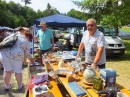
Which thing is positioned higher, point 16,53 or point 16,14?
point 16,14

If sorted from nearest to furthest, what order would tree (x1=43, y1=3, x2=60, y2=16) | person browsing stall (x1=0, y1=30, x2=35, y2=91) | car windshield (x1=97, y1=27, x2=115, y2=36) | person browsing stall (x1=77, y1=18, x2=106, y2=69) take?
person browsing stall (x1=77, y1=18, x2=106, y2=69) → person browsing stall (x1=0, y1=30, x2=35, y2=91) → car windshield (x1=97, y1=27, x2=115, y2=36) → tree (x1=43, y1=3, x2=60, y2=16)

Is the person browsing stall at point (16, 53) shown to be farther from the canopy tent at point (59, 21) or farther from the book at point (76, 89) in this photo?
the canopy tent at point (59, 21)

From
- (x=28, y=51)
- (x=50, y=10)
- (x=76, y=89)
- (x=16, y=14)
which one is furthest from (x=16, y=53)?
(x=50, y=10)

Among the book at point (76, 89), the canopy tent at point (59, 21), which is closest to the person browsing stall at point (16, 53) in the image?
the book at point (76, 89)

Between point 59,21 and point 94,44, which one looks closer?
point 94,44

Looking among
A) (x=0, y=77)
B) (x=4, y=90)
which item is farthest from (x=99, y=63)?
(x=0, y=77)

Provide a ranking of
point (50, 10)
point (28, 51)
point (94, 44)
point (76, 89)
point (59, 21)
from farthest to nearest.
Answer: point (50, 10) → point (59, 21) → point (28, 51) → point (94, 44) → point (76, 89)

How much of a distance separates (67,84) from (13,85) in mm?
3014

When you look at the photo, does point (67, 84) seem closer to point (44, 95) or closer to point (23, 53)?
point (44, 95)

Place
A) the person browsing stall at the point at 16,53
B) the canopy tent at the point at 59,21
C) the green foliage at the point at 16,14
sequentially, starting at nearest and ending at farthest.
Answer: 1. the person browsing stall at the point at 16,53
2. the canopy tent at the point at 59,21
3. the green foliage at the point at 16,14

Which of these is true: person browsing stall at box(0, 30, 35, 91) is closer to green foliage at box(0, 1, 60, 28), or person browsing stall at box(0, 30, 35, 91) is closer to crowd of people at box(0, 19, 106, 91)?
crowd of people at box(0, 19, 106, 91)

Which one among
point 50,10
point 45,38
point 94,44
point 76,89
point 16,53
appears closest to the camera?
point 76,89

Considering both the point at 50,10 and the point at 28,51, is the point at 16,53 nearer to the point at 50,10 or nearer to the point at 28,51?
the point at 28,51

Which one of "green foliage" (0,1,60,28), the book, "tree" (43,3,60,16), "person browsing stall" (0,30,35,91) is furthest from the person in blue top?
"tree" (43,3,60,16)
